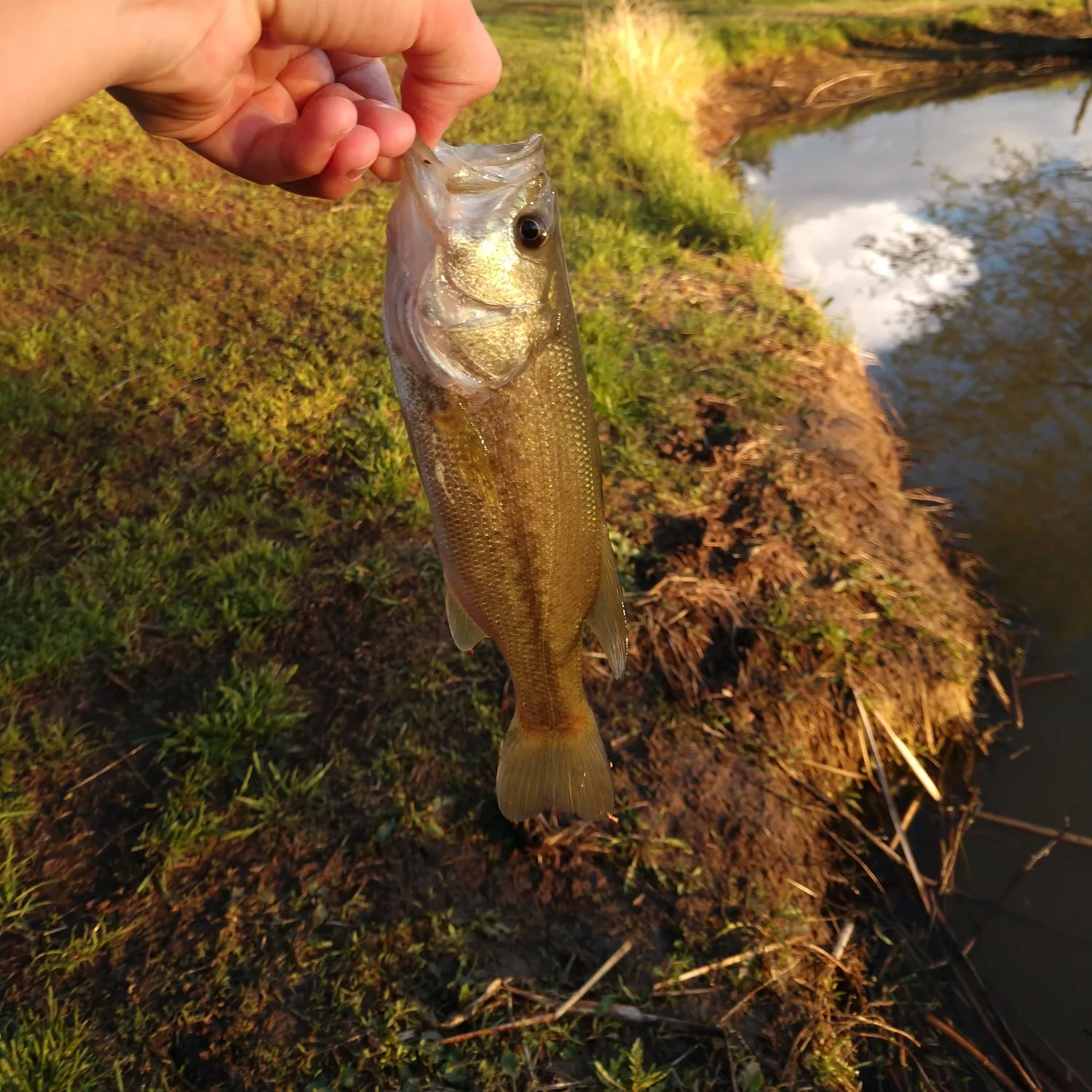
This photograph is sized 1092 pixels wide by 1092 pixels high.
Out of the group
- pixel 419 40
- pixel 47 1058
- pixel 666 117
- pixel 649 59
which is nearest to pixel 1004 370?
pixel 666 117

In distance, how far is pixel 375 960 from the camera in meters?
2.33

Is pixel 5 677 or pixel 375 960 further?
pixel 5 677

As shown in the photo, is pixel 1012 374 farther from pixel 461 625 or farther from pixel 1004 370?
pixel 461 625

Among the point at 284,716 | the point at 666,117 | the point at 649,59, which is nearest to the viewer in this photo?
the point at 284,716

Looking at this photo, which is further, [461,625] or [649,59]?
[649,59]

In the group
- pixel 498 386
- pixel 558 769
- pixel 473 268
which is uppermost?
pixel 473 268

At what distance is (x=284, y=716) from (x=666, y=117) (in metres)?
8.13

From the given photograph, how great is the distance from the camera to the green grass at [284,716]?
7.33ft

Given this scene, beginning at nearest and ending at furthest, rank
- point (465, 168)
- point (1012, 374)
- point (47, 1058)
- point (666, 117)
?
1. point (465, 168)
2. point (47, 1058)
3. point (1012, 374)
4. point (666, 117)

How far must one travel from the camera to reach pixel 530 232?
163 cm

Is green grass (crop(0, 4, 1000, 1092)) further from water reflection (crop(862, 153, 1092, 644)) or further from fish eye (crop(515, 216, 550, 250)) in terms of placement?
fish eye (crop(515, 216, 550, 250))

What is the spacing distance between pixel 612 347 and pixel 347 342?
1.52m

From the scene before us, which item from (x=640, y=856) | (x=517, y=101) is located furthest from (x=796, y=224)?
(x=640, y=856)

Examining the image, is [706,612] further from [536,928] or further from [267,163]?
[267,163]
